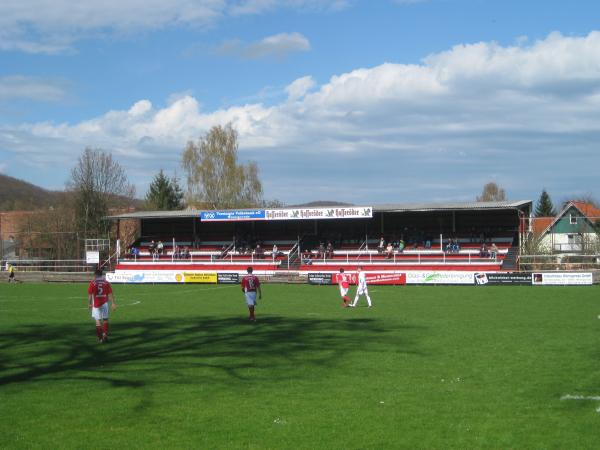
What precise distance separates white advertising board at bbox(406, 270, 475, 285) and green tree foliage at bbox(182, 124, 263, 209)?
3473 centimetres

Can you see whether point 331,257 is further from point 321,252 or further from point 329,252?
point 321,252

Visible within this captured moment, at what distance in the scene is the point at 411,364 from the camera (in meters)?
14.2

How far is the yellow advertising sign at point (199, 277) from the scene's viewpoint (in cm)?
4847

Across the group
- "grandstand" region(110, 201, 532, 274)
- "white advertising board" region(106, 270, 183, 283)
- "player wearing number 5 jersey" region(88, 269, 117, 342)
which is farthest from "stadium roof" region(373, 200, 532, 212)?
"player wearing number 5 jersey" region(88, 269, 117, 342)

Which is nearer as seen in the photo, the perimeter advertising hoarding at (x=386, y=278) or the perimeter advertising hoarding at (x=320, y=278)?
the perimeter advertising hoarding at (x=386, y=278)

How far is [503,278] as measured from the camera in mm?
42219

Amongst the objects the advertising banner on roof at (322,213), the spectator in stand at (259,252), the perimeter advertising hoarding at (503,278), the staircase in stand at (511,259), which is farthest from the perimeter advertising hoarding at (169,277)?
the staircase in stand at (511,259)

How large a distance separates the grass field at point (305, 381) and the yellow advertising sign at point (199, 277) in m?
Answer: 23.5

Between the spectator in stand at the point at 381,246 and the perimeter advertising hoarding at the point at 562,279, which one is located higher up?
the spectator in stand at the point at 381,246

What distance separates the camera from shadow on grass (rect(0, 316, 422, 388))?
43.9 feet

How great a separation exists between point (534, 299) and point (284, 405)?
2279cm

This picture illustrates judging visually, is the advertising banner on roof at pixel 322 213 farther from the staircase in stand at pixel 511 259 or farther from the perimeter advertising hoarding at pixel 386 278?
the staircase in stand at pixel 511 259

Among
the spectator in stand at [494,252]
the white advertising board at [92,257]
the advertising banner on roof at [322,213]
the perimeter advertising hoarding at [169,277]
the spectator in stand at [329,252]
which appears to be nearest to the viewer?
the spectator in stand at [494,252]

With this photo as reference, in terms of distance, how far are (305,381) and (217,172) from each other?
2577 inches
